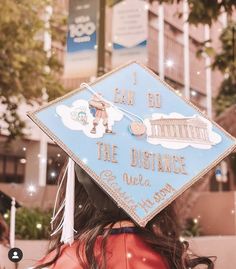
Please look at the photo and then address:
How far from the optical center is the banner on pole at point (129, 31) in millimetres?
4141

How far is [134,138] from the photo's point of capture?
4.67 feet

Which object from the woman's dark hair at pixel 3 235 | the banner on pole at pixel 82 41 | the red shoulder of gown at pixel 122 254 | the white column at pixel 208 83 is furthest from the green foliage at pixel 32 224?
the white column at pixel 208 83

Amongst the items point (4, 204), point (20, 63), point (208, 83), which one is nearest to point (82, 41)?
point (20, 63)

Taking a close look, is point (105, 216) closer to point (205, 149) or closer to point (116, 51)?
point (205, 149)

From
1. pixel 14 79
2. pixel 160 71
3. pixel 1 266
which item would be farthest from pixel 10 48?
pixel 1 266

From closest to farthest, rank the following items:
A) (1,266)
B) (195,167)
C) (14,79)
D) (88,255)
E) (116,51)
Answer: (88,255) < (195,167) < (1,266) < (14,79) < (116,51)

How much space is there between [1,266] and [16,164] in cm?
228

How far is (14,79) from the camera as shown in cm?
378

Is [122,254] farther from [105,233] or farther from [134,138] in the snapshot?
[134,138]

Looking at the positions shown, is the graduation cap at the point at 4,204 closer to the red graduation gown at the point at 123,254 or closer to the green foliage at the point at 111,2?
the red graduation gown at the point at 123,254

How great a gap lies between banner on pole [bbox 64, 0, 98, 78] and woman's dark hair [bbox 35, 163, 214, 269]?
94.4 inches

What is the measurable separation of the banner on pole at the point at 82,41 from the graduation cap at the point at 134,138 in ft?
7.68

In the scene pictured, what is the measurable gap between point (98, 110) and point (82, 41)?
2548 millimetres

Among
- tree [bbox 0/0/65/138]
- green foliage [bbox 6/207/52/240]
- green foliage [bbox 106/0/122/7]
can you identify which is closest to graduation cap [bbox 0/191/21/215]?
green foliage [bbox 6/207/52/240]
